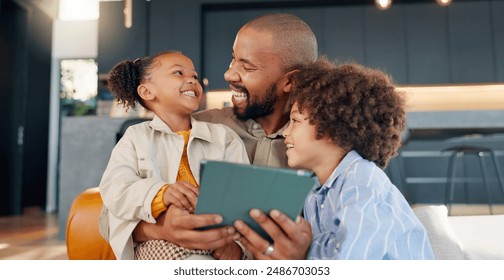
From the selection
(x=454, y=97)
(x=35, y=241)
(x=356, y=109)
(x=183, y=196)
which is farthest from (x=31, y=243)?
(x=454, y=97)

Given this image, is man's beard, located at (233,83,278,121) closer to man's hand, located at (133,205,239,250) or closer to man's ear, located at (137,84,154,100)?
man's ear, located at (137,84,154,100)

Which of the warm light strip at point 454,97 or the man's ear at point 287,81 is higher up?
the warm light strip at point 454,97

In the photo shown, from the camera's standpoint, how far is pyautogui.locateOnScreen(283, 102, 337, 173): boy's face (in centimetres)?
76

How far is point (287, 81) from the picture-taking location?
953mm

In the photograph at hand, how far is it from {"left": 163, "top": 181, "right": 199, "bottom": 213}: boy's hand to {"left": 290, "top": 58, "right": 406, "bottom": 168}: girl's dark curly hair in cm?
24

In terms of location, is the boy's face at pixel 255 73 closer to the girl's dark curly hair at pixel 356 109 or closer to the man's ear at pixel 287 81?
the man's ear at pixel 287 81

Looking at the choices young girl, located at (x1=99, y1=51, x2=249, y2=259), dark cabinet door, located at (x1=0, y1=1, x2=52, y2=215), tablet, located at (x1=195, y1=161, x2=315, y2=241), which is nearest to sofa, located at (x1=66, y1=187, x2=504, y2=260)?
young girl, located at (x1=99, y1=51, x2=249, y2=259)

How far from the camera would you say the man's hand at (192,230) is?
597 mm

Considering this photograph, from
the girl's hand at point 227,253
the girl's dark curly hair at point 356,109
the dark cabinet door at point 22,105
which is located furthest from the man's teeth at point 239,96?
the dark cabinet door at point 22,105

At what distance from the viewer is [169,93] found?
2.85 ft

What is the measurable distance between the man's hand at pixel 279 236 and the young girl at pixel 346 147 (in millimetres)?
41

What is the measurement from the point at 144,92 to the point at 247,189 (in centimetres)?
44

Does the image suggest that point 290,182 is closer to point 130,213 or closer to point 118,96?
point 130,213

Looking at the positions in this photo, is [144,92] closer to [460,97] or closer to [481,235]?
[481,235]
